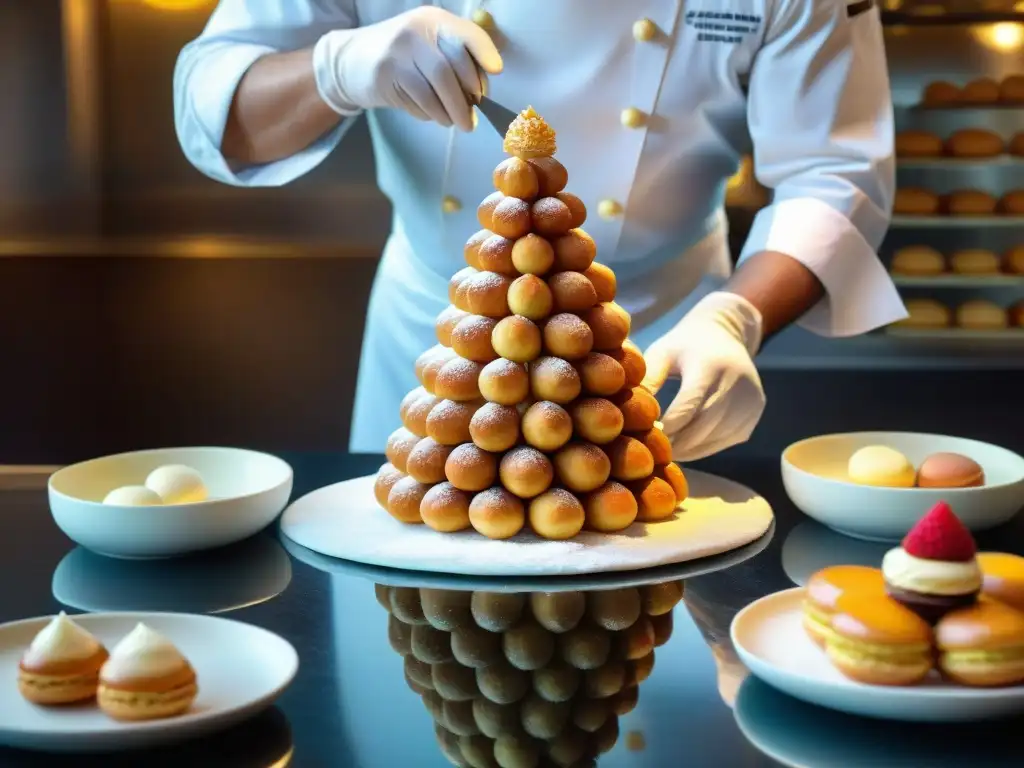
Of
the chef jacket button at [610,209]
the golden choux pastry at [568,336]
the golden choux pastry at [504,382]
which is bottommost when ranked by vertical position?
the golden choux pastry at [504,382]

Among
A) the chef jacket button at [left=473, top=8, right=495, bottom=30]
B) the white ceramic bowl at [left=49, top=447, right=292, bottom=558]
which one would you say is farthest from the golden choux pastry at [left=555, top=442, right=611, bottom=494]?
the chef jacket button at [left=473, top=8, right=495, bottom=30]

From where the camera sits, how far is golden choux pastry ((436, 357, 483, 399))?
135 cm

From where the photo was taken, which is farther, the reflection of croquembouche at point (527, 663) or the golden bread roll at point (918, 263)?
the golden bread roll at point (918, 263)

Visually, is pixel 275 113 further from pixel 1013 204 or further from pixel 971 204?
pixel 1013 204

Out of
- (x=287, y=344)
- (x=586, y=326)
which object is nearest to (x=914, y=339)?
(x=287, y=344)

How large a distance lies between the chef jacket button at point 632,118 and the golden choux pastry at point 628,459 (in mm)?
714

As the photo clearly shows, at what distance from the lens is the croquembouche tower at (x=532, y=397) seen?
131cm

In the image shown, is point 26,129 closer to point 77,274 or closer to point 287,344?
point 77,274

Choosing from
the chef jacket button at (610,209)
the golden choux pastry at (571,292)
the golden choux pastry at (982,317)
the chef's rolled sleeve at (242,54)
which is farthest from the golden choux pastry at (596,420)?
the golden choux pastry at (982,317)

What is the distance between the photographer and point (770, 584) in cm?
124

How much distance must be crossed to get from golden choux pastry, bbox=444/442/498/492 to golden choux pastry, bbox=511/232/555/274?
0.65 ft

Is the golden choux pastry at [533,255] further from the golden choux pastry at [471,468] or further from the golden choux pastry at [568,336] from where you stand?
the golden choux pastry at [471,468]

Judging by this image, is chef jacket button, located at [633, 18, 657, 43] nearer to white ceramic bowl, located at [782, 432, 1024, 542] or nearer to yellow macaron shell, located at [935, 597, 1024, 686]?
white ceramic bowl, located at [782, 432, 1024, 542]

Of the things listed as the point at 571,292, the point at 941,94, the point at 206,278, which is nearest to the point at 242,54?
the point at 571,292
